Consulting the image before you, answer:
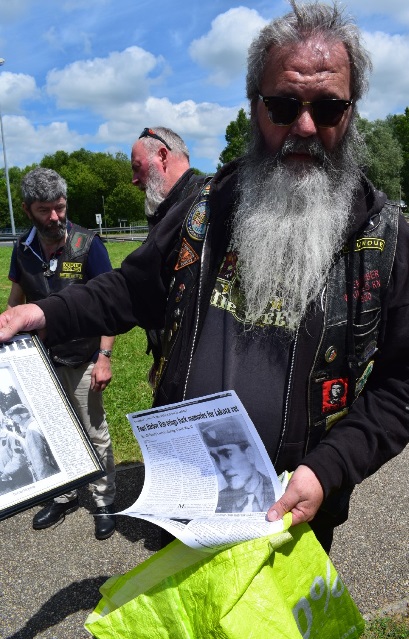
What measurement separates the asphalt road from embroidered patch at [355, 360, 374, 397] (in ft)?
5.83

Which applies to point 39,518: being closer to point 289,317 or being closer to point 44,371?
point 44,371

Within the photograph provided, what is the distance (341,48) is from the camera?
1663 millimetres

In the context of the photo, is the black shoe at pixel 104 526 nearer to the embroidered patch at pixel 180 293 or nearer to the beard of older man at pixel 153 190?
the beard of older man at pixel 153 190

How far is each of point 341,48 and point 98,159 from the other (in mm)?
70853

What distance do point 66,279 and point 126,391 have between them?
9.28 feet

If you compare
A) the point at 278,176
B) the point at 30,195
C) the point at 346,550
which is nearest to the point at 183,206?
the point at 278,176

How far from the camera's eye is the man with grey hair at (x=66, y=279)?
3.67 meters

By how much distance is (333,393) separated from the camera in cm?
169

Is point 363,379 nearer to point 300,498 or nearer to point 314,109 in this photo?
point 300,498

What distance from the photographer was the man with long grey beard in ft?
5.39

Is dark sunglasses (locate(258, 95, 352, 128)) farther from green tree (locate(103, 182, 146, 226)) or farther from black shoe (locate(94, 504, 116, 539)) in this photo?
green tree (locate(103, 182, 146, 226))

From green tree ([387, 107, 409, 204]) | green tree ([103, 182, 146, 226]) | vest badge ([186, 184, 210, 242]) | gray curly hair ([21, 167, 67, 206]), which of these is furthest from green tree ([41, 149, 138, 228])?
vest badge ([186, 184, 210, 242])

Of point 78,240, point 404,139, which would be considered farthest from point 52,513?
point 404,139

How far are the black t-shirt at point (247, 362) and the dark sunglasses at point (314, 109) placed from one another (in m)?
0.56
